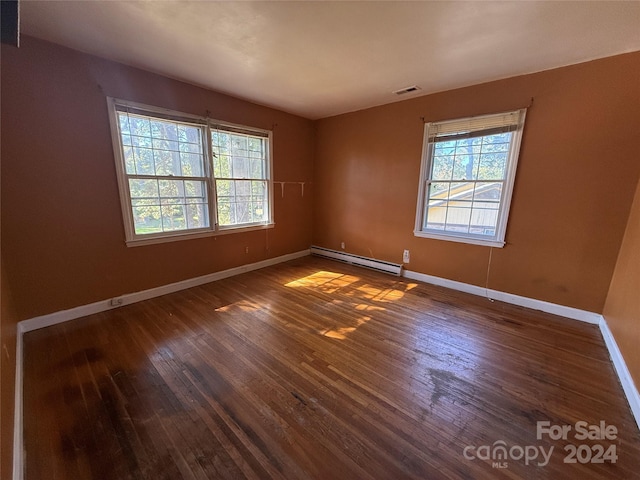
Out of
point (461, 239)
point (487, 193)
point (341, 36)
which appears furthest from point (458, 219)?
point (341, 36)

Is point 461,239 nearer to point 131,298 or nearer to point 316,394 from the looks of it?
point 316,394

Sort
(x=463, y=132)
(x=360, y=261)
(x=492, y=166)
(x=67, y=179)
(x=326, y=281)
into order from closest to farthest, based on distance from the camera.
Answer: (x=67, y=179)
(x=492, y=166)
(x=463, y=132)
(x=326, y=281)
(x=360, y=261)

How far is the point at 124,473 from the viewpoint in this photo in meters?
1.22

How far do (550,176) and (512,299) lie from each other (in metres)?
1.43

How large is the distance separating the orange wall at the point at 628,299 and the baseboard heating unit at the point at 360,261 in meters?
2.16

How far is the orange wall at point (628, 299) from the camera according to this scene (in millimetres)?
1803

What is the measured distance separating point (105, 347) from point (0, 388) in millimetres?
1083

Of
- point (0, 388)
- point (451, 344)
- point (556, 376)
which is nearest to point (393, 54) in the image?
point (451, 344)

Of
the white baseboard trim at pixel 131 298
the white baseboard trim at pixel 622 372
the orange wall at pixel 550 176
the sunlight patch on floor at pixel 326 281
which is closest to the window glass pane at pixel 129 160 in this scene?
the white baseboard trim at pixel 131 298

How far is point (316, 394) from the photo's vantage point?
5.59 ft

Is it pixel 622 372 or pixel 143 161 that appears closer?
pixel 622 372

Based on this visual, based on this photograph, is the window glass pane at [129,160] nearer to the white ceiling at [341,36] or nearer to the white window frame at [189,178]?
the white window frame at [189,178]

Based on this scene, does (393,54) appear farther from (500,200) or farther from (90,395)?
(90,395)

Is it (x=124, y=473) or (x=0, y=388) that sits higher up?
(x=0, y=388)
